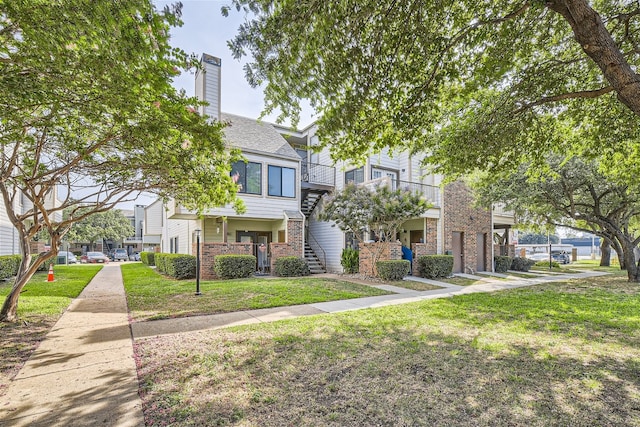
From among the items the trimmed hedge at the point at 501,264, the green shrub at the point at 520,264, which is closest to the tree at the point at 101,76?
the trimmed hedge at the point at 501,264

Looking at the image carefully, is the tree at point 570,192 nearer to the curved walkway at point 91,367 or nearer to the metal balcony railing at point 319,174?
the metal balcony railing at point 319,174

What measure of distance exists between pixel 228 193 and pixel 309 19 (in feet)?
14.2

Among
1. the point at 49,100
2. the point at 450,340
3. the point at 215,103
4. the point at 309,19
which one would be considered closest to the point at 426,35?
the point at 309,19

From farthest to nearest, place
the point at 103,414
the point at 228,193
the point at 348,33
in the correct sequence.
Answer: the point at 228,193 < the point at 348,33 < the point at 103,414

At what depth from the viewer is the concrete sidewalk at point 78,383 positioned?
299 centimetres

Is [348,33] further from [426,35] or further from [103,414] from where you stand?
[103,414]

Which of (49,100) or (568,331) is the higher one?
(49,100)

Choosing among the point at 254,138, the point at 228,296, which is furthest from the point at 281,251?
the point at 228,296

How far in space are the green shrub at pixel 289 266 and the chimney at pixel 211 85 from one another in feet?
23.2

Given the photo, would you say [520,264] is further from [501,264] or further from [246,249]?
[246,249]

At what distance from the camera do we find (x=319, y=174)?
62.3 ft

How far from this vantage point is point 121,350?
4789mm

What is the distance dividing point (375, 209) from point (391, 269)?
2449 millimetres

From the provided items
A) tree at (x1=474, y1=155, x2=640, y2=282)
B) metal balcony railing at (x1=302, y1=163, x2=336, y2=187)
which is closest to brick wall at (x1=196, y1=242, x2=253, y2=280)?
metal balcony railing at (x1=302, y1=163, x2=336, y2=187)
